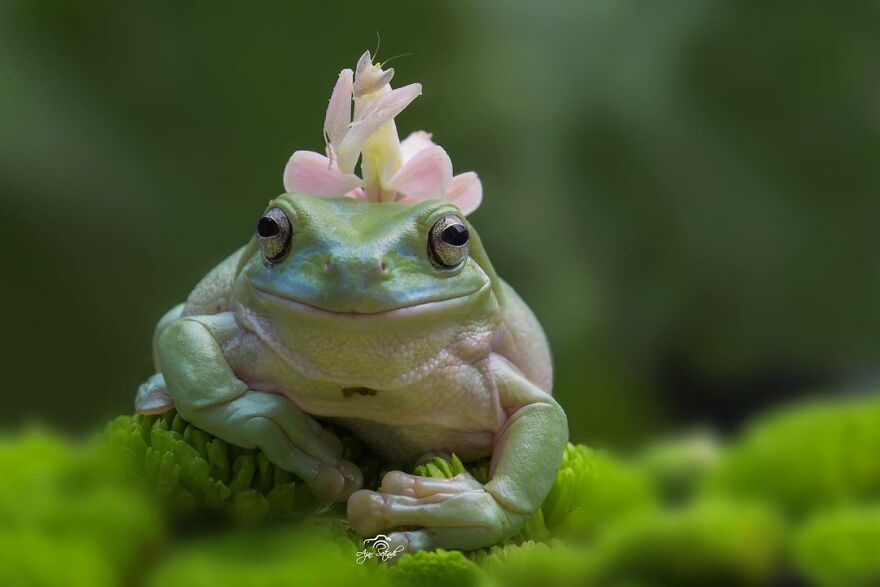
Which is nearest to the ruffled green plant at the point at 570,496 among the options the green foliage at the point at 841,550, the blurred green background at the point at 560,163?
the green foliage at the point at 841,550

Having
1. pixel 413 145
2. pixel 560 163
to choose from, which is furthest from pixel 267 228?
pixel 560 163

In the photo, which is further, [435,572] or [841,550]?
[841,550]

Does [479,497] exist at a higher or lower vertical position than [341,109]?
lower

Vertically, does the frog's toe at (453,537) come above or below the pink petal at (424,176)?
below

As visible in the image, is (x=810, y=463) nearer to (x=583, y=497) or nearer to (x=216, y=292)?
(x=583, y=497)

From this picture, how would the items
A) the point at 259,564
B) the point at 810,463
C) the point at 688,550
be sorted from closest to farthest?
the point at 259,564
the point at 688,550
the point at 810,463

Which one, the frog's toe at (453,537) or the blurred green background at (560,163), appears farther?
the blurred green background at (560,163)

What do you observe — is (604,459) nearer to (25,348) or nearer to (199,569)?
(199,569)

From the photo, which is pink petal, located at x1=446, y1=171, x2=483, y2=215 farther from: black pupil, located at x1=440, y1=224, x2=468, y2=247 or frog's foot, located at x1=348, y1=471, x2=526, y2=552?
frog's foot, located at x1=348, y1=471, x2=526, y2=552

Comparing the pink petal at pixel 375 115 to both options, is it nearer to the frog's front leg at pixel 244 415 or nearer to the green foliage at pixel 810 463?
the frog's front leg at pixel 244 415
